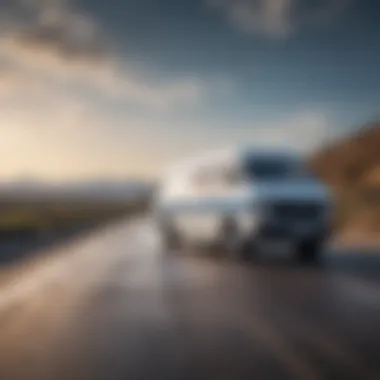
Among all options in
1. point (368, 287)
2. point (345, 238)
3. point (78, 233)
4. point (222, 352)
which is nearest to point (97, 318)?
point (222, 352)

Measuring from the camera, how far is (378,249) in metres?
21.5

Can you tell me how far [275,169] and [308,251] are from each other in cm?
158

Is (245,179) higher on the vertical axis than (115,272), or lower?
higher

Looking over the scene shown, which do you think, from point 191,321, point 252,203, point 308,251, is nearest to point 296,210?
point 252,203

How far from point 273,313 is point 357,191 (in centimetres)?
1841

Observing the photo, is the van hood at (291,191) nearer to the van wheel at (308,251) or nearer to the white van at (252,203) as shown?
the white van at (252,203)

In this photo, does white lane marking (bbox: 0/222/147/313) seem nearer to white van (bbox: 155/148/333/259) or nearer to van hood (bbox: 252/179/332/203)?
white van (bbox: 155/148/333/259)

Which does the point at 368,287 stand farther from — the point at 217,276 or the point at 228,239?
the point at 228,239

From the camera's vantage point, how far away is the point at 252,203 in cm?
1703

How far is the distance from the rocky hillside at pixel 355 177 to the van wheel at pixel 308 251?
5.78 feet

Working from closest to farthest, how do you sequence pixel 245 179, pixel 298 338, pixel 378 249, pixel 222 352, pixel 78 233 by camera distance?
1. pixel 222 352
2. pixel 298 338
3. pixel 245 179
4. pixel 378 249
5. pixel 78 233

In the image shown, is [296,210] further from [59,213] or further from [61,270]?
[59,213]

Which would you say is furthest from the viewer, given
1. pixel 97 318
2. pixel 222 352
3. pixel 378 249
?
pixel 378 249

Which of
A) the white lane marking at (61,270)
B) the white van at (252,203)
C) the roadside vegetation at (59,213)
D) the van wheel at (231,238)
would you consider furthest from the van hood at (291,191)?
the roadside vegetation at (59,213)
